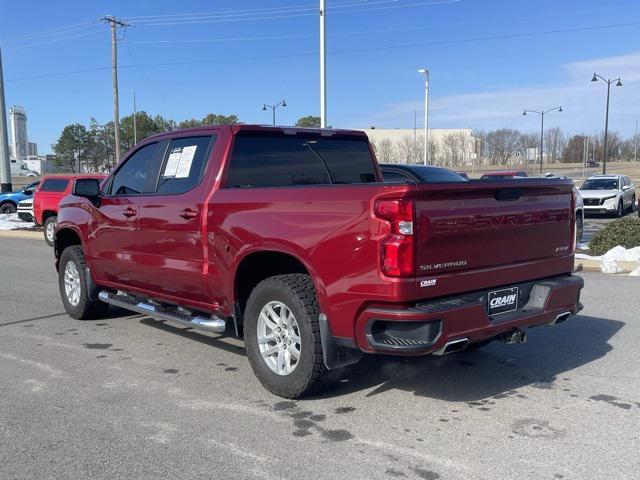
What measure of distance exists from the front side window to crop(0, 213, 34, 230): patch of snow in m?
16.6

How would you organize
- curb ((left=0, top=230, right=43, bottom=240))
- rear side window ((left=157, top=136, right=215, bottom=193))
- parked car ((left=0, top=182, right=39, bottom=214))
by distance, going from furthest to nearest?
parked car ((left=0, top=182, right=39, bottom=214)) → curb ((left=0, top=230, right=43, bottom=240)) → rear side window ((left=157, top=136, right=215, bottom=193))

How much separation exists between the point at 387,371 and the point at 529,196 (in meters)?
1.89

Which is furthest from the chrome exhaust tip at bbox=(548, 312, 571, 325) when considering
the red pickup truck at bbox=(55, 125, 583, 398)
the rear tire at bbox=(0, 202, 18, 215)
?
the rear tire at bbox=(0, 202, 18, 215)

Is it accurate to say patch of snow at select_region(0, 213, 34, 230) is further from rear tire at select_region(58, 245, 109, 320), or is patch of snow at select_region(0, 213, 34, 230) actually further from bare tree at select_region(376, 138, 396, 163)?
bare tree at select_region(376, 138, 396, 163)

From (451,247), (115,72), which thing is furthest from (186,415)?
(115,72)

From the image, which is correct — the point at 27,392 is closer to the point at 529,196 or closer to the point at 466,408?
the point at 466,408

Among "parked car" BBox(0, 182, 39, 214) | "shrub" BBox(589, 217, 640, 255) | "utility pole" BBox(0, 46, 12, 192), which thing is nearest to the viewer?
"shrub" BBox(589, 217, 640, 255)

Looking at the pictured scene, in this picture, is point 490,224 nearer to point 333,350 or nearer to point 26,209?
point 333,350

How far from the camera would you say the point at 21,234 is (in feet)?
62.9

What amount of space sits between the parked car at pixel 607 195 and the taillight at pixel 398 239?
20.5 metres

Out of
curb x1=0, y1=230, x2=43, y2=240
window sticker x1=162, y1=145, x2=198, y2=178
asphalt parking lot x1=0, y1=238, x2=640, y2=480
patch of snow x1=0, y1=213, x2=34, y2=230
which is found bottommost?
curb x1=0, y1=230, x2=43, y2=240

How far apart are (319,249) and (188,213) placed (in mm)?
1604

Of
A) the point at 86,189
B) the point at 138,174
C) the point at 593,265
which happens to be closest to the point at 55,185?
the point at 86,189

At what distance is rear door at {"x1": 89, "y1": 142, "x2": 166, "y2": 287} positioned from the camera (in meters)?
5.95
